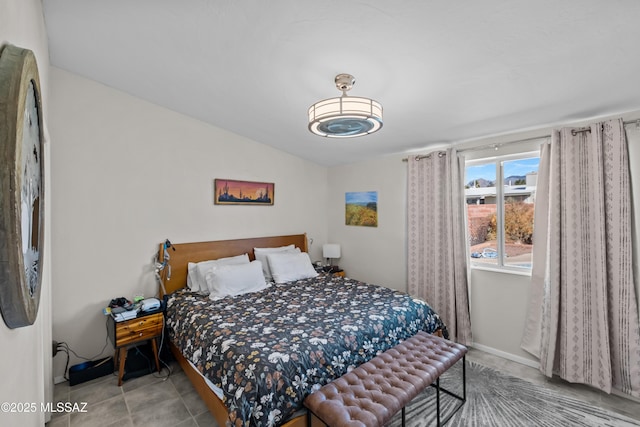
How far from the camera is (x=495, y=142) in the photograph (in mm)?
2967

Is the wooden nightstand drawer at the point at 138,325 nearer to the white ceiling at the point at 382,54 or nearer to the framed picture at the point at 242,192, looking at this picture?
the framed picture at the point at 242,192

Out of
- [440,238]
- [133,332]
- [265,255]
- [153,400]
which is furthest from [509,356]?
[133,332]

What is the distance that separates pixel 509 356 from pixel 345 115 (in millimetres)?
2993

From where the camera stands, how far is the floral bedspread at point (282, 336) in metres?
1.61

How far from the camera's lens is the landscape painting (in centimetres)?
411

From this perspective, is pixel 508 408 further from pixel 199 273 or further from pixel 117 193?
pixel 117 193

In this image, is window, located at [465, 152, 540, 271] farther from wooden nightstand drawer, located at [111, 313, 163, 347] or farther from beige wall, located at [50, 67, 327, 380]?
wooden nightstand drawer, located at [111, 313, 163, 347]

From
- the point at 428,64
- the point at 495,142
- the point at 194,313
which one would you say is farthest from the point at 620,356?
the point at 194,313

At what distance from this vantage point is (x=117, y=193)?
283 centimetres

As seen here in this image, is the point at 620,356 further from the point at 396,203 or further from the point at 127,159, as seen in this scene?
the point at 127,159

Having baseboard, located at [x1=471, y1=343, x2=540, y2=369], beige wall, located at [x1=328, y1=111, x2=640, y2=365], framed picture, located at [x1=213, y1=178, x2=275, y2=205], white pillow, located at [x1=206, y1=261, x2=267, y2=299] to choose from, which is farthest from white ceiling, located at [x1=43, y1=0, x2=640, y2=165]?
baseboard, located at [x1=471, y1=343, x2=540, y2=369]

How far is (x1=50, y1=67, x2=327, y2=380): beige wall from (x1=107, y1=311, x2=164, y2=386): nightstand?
1.03 ft

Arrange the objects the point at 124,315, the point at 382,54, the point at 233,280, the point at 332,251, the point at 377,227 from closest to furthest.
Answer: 1. the point at 382,54
2. the point at 124,315
3. the point at 233,280
4. the point at 377,227
5. the point at 332,251

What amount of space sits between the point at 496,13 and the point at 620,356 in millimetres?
2759
